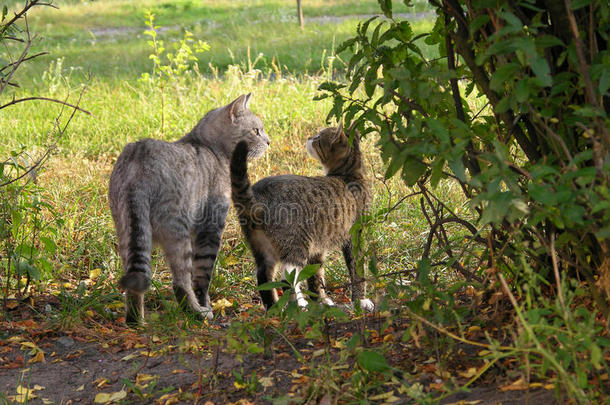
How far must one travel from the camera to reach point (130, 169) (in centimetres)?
407

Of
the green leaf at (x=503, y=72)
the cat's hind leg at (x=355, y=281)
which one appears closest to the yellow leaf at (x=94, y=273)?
the cat's hind leg at (x=355, y=281)

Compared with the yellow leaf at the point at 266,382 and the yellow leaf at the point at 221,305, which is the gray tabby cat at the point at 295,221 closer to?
the yellow leaf at the point at 221,305

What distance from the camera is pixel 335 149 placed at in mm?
4707

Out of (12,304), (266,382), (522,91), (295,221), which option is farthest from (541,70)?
(12,304)

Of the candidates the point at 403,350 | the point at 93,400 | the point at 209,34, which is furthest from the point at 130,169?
the point at 209,34

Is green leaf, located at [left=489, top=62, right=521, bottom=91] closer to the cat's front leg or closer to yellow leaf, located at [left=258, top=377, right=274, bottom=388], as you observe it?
yellow leaf, located at [left=258, top=377, right=274, bottom=388]

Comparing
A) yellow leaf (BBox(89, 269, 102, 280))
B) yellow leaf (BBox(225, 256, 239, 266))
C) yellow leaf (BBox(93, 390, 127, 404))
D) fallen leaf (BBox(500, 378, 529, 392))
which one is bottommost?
yellow leaf (BBox(225, 256, 239, 266))

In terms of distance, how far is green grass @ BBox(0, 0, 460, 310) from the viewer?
4895 millimetres

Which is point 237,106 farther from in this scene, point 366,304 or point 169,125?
point 169,125

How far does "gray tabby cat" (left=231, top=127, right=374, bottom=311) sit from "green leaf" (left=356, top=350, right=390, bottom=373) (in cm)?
142

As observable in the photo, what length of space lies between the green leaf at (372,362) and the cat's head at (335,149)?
2.36 meters

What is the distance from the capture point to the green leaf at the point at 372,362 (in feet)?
7.97

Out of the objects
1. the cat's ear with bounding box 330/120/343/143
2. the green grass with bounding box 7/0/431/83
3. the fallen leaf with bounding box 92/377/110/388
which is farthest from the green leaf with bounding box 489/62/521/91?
the green grass with bounding box 7/0/431/83

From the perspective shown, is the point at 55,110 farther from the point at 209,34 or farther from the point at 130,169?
the point at 209,34
